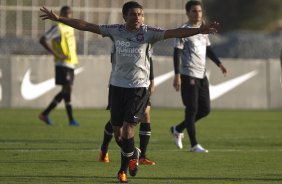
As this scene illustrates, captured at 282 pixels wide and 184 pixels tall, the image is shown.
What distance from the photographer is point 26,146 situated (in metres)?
15.5

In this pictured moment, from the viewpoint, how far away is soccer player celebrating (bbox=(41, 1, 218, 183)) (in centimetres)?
1148

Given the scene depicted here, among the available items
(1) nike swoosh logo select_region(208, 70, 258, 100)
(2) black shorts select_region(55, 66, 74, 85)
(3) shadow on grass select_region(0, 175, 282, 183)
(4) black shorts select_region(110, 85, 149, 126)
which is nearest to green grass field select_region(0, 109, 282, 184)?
(3) shadow on grass select_region(0, 175, 282, 183)

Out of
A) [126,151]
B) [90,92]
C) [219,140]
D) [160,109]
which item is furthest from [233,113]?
[126,151]

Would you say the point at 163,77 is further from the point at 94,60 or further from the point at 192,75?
the point at 192,75

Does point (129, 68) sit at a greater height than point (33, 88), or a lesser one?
greater

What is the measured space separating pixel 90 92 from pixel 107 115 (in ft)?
6.76

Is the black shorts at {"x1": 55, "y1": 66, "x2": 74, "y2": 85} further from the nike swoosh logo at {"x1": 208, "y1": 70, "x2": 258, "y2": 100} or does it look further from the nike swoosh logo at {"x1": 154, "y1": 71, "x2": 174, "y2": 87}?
the nike swoosh logo at {"x1": 208, "y1": 70, "x2": 258, "y2": 100}

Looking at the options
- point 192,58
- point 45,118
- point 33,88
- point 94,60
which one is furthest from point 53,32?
point 192,58

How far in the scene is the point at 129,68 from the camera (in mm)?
11625

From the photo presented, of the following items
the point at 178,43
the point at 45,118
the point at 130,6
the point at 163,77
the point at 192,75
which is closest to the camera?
the point at 130,6

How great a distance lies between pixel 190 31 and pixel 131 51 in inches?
29.6

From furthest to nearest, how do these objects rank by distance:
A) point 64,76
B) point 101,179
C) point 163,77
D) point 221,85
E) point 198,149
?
point 221,85 → point 163,77 → point 64,76 → point 198,149 → point 101,179

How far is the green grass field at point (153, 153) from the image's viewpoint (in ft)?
38.8

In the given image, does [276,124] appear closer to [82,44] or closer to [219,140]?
[219,140]
